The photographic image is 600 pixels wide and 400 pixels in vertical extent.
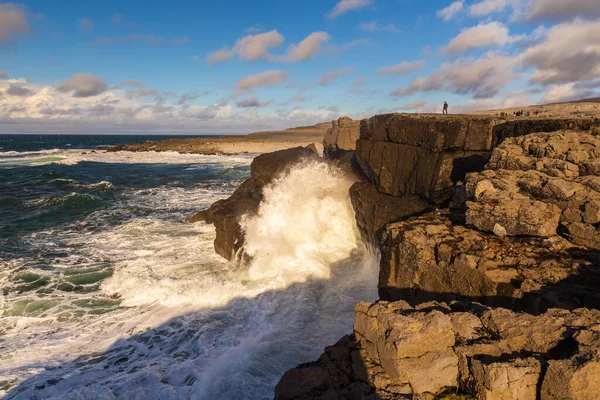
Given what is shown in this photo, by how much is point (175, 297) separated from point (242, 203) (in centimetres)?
806

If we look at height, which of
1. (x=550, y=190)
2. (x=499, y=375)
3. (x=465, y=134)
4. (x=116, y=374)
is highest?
(x=465, y=134)

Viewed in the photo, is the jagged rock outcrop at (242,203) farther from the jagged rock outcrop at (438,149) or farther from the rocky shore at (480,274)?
the jagged rock outcrop at (438,149)

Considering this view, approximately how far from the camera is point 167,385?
8234 millimetres

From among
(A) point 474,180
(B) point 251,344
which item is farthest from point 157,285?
(A) point 474,180

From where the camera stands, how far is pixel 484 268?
7.16 metres

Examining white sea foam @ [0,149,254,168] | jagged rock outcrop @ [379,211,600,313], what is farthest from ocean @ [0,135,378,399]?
white sea foam @ [0,149,254,168]

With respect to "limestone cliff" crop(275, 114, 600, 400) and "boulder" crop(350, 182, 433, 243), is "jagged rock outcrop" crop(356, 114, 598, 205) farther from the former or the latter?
"boulder" crop(350, 182, 433, 243)

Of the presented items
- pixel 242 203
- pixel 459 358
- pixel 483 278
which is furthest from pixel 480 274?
pixel 242 203

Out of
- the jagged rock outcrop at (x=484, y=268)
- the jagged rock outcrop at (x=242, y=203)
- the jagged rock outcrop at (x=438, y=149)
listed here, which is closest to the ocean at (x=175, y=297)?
the jagged rock outcrop at (x=242, y=203)

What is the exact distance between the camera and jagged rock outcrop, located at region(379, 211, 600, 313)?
648 cm

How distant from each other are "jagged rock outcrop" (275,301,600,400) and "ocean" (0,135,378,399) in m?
2.99

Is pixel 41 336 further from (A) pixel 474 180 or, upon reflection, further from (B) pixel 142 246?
(A) pixel 474 180

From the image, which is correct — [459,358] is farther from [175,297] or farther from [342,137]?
[342,137]

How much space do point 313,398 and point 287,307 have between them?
6.36 m
